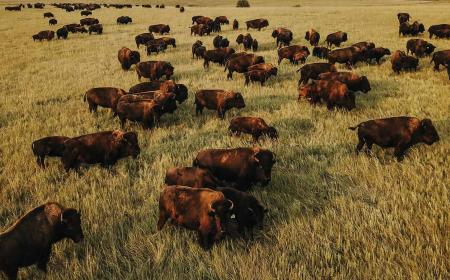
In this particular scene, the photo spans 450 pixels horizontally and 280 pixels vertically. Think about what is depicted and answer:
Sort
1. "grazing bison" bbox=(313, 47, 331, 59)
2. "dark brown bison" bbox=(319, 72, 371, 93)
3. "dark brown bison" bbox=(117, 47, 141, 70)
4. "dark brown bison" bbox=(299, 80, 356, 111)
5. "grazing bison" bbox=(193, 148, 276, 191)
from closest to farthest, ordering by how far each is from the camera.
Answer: "grazing bison" bbox=(193, 148, 276, 191), "dark brown bison" bbox=(299, 80, 356, 111), "dark brown bison" bbox=(319, 72, 371, 93), "grazing bison" bbox=(313, 47, 331, 59), "dark brown bison" bbox=(117, 47, 141, 70)

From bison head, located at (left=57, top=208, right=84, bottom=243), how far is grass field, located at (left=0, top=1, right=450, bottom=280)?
231 millimetres

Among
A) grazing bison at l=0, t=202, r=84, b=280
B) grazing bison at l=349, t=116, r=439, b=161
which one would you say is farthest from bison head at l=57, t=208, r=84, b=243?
grazing bison at l=349, t=116, r=439, b=161

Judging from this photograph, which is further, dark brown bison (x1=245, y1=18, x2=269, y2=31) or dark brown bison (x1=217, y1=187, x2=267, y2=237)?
dark brown bison (x1=245, y1=18, x2=269, y2=31)

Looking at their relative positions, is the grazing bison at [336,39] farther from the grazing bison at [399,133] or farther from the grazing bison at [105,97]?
the grazing bison at [399,133]

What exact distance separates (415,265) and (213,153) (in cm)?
336

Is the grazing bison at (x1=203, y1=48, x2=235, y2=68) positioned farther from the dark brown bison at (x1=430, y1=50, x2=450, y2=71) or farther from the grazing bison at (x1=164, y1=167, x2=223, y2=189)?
the grazing bison at (x1=164, y1=167, x2=223, y2=189)

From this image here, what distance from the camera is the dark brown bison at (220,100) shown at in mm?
9977

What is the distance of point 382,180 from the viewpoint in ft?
19.3

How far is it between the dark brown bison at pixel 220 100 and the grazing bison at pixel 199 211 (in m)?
5.16

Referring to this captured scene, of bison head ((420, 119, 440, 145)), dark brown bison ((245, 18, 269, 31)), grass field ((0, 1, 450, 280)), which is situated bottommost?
grass field ((0, 1, 450, 280))

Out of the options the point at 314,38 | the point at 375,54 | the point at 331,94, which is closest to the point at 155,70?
the point at 331,94

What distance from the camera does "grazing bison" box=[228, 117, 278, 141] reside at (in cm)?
806

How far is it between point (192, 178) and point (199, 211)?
0.94 metres

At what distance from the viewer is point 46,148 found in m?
7.55
